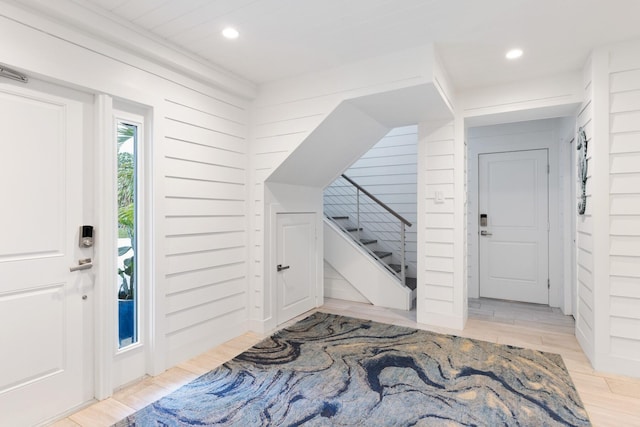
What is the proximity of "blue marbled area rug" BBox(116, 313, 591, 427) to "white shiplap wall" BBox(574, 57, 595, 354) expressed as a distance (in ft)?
1.35

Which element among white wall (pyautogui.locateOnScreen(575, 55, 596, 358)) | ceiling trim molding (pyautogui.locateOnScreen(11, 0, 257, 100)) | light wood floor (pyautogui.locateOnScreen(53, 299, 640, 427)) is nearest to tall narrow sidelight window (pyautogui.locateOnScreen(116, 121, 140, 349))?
light wood floor (pyautogui.locateOnScreen(53, 299, 640, 427))

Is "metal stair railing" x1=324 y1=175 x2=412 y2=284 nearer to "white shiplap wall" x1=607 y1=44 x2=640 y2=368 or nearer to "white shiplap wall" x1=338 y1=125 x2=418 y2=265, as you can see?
"white shiplap wall" x1=338 y1=125 x2=418 y2=265

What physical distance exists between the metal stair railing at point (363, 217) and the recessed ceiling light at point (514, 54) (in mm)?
2771

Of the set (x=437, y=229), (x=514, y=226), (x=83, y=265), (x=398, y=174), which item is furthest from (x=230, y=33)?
(x=514, y=226)

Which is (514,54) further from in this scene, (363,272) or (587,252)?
(363,272)

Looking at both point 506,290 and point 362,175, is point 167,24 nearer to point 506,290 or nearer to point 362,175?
point 362,175

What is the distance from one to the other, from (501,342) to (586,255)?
1090mm

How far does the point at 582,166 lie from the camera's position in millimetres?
2982

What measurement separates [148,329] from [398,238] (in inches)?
153

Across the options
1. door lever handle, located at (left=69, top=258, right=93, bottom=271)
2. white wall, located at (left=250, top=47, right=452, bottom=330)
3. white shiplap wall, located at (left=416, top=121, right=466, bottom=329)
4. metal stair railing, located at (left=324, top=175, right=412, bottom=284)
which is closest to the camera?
door lever handle, located at (left=69, top=258, right=93, bottom=271)

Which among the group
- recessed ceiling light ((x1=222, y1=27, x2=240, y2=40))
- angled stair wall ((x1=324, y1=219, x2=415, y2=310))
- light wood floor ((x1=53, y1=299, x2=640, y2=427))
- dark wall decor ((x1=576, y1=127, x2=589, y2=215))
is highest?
recessed ceiling light ((x1=222, y1=27, x2=240, y2=40))

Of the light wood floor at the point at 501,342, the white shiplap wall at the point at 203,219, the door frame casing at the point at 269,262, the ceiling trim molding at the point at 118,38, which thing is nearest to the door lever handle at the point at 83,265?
the white shiplap wall at the point at 203,219

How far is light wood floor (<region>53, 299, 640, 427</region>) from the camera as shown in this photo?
2.08m

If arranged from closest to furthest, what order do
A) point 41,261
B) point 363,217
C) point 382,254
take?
point 41,261, point 382,254, point 363,217
